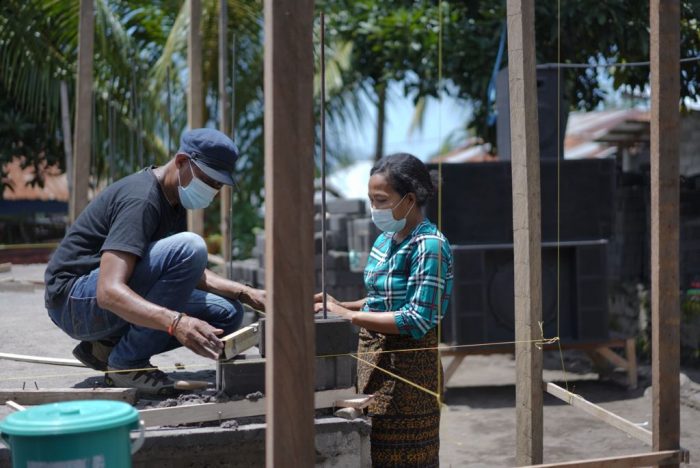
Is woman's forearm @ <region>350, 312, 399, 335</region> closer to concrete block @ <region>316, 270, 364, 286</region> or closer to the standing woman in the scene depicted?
the standing woman

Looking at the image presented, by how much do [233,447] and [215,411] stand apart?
5.8 inches

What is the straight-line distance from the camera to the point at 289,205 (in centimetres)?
229

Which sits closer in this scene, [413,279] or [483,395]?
[413,279]

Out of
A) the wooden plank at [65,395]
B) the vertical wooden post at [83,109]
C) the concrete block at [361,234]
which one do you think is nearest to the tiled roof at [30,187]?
the concrete block at [361,234]

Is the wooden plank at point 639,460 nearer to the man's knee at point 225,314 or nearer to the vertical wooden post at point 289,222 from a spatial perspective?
the vertical wooden post at point 289,222

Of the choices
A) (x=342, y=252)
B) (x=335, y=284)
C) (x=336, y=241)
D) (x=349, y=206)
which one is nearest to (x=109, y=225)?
(x=335, y=284)

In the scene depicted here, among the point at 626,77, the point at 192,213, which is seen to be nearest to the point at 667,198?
the point at 192,213

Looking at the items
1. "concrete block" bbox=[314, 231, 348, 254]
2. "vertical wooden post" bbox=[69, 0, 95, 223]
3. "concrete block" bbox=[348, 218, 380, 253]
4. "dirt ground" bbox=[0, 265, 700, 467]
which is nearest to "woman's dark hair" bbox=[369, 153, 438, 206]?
"dirt ground" bbox=[0, 265, 700, 467]

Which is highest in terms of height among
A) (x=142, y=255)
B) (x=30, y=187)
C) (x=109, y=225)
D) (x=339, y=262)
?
(x=30, y=187)

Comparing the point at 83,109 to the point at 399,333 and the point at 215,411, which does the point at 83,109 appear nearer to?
the point at 215,411

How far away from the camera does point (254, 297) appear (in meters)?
3.64

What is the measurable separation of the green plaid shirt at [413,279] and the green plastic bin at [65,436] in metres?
1.14

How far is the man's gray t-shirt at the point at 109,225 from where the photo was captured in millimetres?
3186

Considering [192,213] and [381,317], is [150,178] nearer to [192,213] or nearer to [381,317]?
[381,317]
